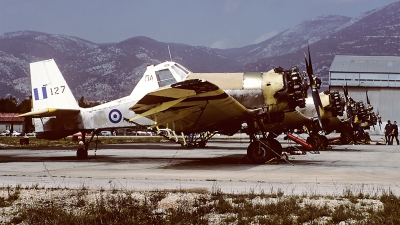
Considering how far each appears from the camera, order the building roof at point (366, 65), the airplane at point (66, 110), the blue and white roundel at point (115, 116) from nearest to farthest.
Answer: the airplane at point (66, 110), the blue and white roundel at point (115, 116), the building roof at point (366, 65)

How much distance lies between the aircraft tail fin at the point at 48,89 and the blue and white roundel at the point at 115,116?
246 cm

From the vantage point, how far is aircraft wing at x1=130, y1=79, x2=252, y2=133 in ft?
52.0

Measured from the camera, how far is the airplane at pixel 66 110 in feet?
73.4

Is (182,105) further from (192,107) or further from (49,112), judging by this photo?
(49,112)

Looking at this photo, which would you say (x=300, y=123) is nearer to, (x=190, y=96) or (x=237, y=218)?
(x=190, y=96)

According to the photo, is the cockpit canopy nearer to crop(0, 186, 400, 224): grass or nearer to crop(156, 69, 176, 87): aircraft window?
crop(156, 69, 176, 87): aircraft window

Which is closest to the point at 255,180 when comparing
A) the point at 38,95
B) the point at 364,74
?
the point at 38,95

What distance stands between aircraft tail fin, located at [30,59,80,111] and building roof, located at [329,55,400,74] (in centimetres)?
7750

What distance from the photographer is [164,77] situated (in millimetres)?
20719

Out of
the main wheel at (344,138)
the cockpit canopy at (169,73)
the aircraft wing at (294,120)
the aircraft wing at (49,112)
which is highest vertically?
the cockpit canopy at (169,73)

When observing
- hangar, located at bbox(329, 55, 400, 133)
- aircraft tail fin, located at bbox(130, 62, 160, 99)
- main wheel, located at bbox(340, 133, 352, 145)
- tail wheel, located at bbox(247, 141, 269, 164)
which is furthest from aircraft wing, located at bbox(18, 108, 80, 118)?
hangar, located at bbox(329, 55, 400, 133)

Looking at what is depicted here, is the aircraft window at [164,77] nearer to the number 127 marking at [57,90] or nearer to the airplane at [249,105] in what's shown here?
the airplane at [249,105]

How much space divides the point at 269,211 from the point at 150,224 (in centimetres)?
206

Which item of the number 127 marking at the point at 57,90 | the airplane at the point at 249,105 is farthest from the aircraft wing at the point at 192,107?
the number 127 marking at the point at 57,90
